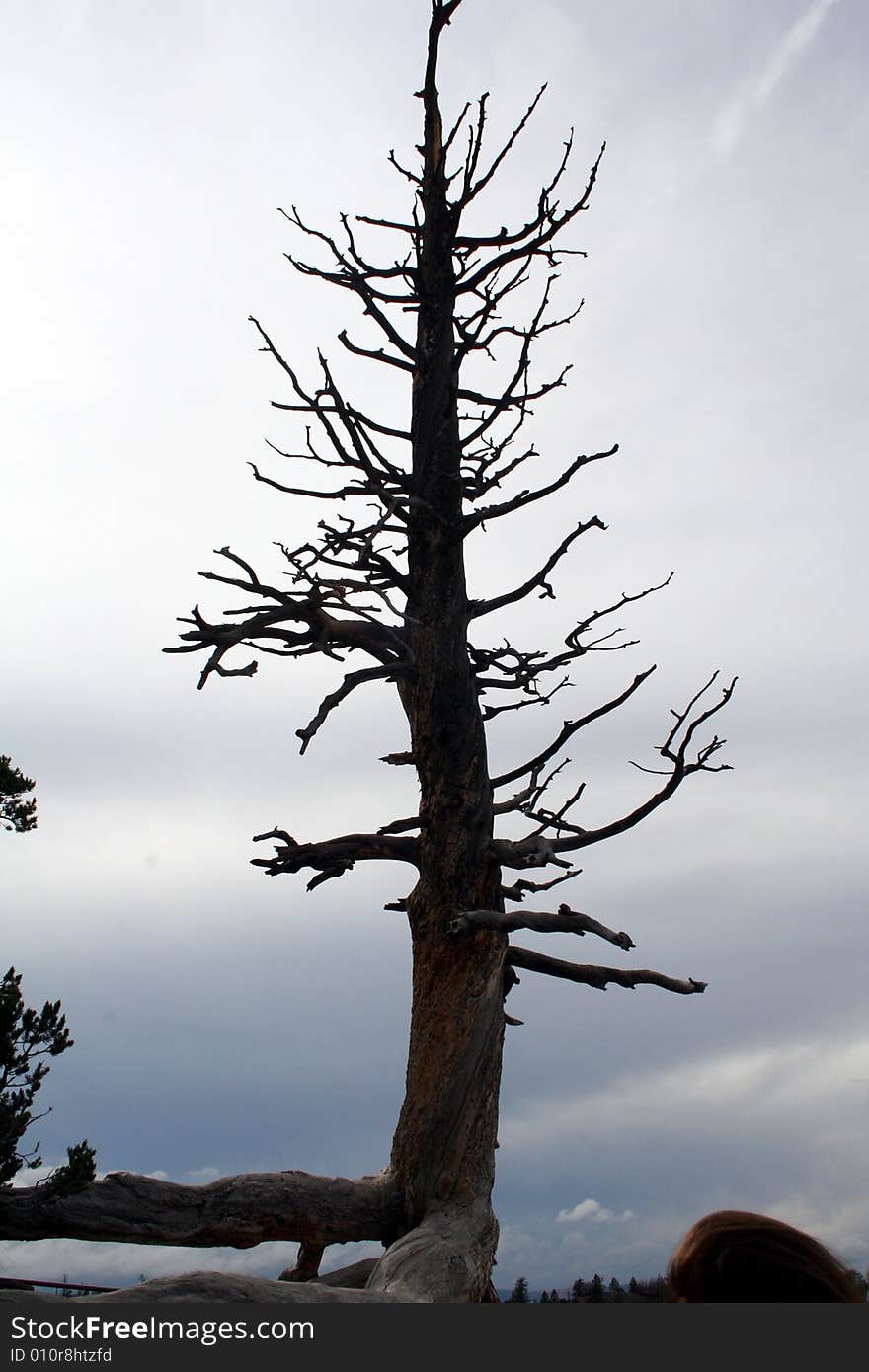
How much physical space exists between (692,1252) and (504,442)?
8.54 m

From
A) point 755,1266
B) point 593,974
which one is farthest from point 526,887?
point 755,1266

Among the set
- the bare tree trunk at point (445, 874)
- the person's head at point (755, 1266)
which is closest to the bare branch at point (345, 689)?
the bare tree trunk at point (445, 874)

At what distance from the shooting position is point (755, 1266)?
6.54 ft

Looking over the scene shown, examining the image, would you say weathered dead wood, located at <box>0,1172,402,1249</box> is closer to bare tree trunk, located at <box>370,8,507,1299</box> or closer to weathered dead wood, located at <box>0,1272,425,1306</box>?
bare tree trunk, located at <box>370,8,507,1299</box>

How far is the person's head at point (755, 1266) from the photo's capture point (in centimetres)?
197

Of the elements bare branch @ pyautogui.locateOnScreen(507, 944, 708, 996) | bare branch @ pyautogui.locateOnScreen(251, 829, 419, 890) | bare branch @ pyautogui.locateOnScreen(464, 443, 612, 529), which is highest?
bare branch @ pyautogui.locateOnScreen(464, 443, 612, 529)

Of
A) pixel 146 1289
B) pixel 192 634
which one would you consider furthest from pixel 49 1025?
pixel 192 634

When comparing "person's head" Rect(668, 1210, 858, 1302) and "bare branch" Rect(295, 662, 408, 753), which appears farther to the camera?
"bare branch" Rect(295, 662, 408, 753)

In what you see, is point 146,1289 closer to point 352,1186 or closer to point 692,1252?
point 352,1186

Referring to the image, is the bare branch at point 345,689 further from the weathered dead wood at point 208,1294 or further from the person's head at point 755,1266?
the person's head at point 755,1266

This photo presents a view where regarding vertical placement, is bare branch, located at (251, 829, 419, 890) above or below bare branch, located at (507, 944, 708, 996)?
above

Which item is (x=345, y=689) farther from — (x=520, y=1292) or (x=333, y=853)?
(x=520, y=1292)

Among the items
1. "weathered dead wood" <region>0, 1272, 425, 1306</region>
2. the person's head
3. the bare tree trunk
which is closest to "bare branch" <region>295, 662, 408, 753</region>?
the bare tree trunk

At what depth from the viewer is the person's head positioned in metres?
1.97
